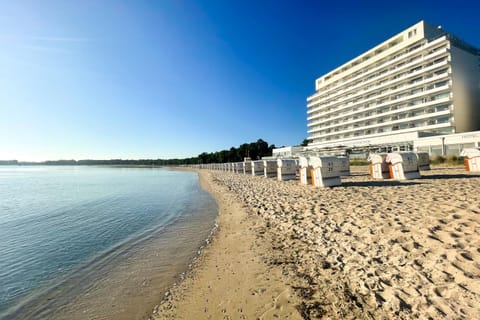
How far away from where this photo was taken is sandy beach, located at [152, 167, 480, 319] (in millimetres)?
2986

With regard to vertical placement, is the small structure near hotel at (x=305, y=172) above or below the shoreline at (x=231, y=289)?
above

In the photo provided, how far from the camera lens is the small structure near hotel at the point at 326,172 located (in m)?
13.0

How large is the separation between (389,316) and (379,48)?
223ft

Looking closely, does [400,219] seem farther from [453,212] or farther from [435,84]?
[435,84]

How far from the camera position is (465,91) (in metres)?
41.0

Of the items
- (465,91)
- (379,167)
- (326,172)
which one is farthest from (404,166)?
(465,91)

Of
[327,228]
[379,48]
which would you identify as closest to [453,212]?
[327,228]

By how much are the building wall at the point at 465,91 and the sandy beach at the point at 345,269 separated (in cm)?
4693

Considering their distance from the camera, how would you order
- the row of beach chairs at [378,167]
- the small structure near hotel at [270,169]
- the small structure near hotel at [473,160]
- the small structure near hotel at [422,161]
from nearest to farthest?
the row of beach chairs at [378,167] < the small structure near hotel at [473,160] < the small structure near hotel at [422,161] < the small structure near hotel at [270,169]

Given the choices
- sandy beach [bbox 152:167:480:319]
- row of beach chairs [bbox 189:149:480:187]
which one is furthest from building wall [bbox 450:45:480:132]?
sandy beach [bbox 152:167:480:319]

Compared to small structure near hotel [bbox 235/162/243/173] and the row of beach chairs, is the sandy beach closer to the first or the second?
the row of beach chairs

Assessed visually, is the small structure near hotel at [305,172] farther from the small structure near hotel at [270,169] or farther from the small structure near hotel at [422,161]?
the small structure near hotel at [422,161]

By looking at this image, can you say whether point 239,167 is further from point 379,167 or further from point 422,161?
point 422,161

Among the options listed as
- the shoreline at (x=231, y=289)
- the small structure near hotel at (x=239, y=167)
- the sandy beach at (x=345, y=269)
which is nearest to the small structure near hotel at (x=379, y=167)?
the sandy beach at (x=345, y=269)
